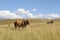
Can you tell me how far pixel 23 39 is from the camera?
7.57 metres

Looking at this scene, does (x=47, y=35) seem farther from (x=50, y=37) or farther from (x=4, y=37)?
(x=4, y=37)

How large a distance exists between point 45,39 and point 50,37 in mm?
268

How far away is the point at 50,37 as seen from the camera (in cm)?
767

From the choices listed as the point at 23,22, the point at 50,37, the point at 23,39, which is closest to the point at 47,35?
the point at 50,37

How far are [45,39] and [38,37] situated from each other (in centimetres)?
30

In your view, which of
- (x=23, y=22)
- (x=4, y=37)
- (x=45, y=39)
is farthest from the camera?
(x=23, y=22)

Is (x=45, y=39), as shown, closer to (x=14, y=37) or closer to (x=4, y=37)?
Result: (x=14, y=37)

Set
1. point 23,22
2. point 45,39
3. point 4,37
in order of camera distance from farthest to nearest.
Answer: point 23,22
point 4,37
point 45,39

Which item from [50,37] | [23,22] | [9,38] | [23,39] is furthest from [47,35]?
[23,22]

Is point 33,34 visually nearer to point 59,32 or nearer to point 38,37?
point 38,37

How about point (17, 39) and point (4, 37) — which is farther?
point (4, 37)

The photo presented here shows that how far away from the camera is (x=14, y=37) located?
7.90 metres

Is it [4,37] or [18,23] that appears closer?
[4,37]

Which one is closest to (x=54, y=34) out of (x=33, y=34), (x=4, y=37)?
(x=33, y=34)
